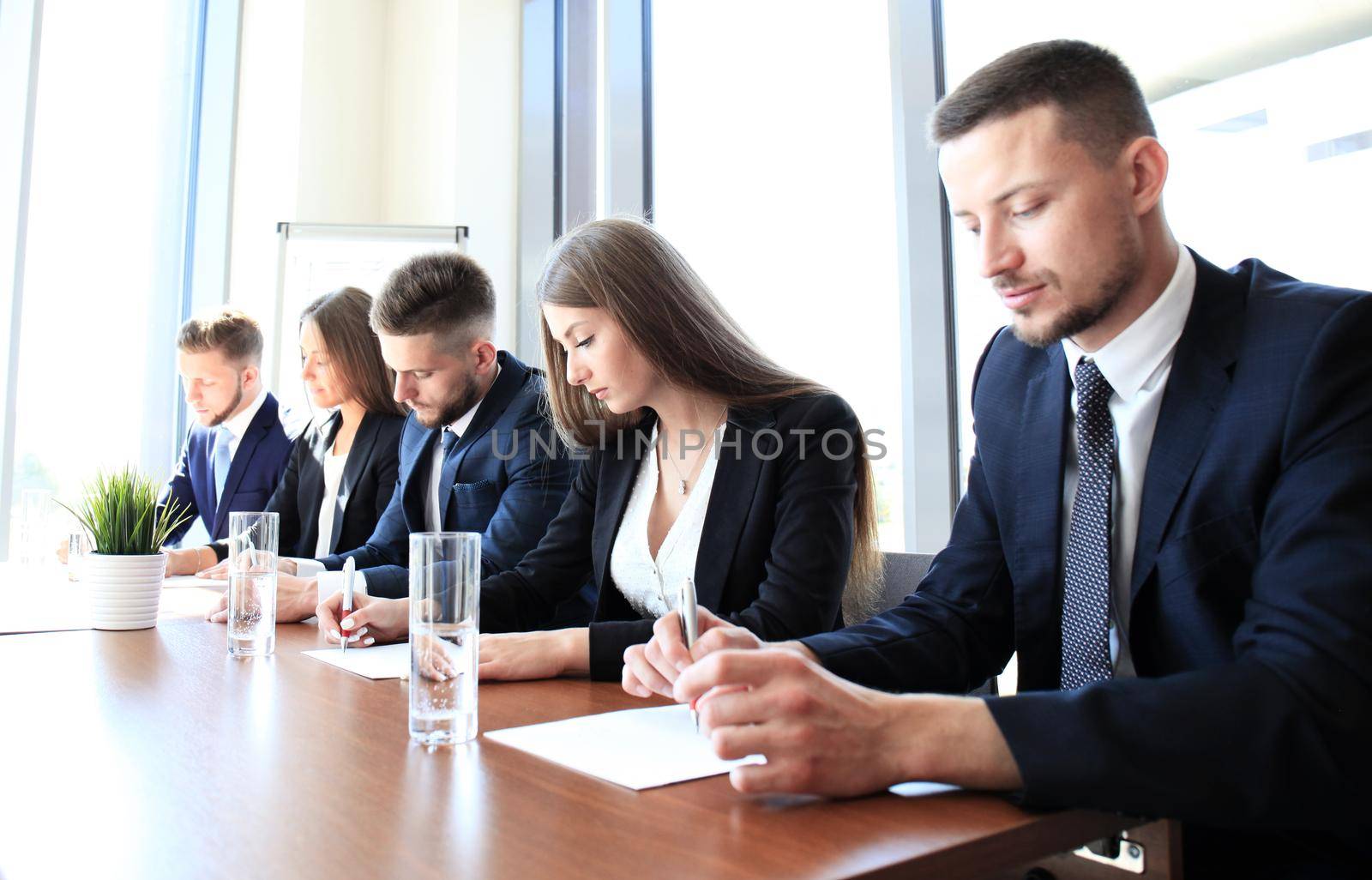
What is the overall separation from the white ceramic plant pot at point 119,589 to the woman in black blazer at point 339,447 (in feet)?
3.95

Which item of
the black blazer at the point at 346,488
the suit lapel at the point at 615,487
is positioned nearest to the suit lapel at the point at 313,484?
the black blazer at the point at 346,488

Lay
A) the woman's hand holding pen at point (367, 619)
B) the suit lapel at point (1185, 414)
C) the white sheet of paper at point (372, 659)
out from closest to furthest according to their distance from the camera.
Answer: the suit lapel at point (1185, 414), the white sheet of paper at point (372, 659), the woman's hand holding pen at point (367, 619)

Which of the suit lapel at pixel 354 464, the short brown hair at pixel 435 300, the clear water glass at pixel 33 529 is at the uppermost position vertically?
the short brown hair at pixel 435 300

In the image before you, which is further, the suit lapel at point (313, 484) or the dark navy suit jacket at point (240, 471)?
the dark navy suit jacket at point (240, 471)

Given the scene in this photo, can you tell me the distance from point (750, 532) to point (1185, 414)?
0.84m

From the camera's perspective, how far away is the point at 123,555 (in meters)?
1.85

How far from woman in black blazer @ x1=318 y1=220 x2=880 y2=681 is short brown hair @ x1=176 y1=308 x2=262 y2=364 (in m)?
2.03

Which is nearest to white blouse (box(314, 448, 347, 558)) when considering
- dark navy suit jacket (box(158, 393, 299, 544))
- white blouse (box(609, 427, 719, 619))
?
dark navy suit jacket (box(158, 393, 299, 544))

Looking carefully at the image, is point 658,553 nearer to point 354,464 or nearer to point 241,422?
point 354,464

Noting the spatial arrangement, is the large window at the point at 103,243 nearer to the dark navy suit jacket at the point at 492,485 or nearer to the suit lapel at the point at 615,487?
the dark navy suit jacket at the point at 492,485

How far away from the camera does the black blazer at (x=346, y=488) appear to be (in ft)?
10.2

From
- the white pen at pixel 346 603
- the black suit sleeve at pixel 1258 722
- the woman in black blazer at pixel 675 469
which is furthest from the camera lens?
the woman in black blazer at pixel 675 469

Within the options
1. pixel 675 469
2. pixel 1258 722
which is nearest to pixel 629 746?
pixel 1258 722

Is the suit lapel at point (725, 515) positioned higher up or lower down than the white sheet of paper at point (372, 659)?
higher up
